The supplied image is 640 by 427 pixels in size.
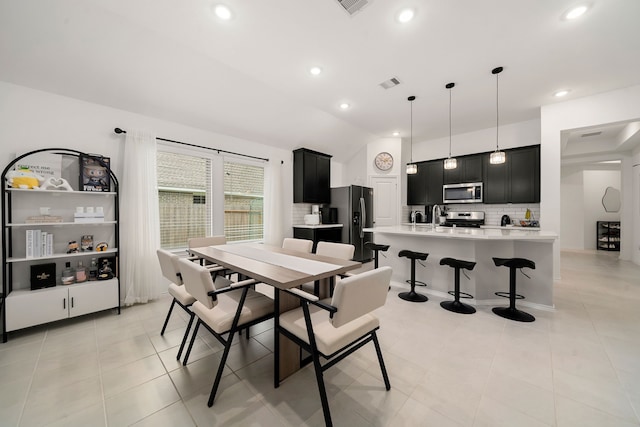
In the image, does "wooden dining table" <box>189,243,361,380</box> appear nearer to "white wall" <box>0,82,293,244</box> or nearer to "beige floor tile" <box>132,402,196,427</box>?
"beige floor tile" <box>132,402,196,427</box>

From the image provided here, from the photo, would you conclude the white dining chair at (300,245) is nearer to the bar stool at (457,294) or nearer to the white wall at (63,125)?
the bar stool at (457,294)

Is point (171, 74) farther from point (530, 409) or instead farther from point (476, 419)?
point (530, 409)

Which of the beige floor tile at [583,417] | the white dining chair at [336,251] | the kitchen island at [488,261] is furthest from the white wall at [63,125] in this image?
the beige floor tile at [583,417]

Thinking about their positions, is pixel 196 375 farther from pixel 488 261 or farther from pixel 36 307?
pixel 488 261

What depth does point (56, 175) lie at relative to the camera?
Answer: 2.55 metres

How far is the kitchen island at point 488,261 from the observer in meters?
2.79

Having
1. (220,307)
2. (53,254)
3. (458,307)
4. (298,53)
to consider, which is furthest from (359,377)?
(53,254)

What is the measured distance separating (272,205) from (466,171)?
4.36m

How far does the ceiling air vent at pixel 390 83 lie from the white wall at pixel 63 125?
9.97ft

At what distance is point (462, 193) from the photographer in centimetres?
524

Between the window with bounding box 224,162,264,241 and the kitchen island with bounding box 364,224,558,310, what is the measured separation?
101 inches

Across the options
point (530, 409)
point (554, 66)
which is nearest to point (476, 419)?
point (530, 409)

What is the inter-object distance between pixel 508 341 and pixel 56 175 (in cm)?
496

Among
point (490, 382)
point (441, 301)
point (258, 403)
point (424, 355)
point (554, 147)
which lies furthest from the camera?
point (554, 147)
